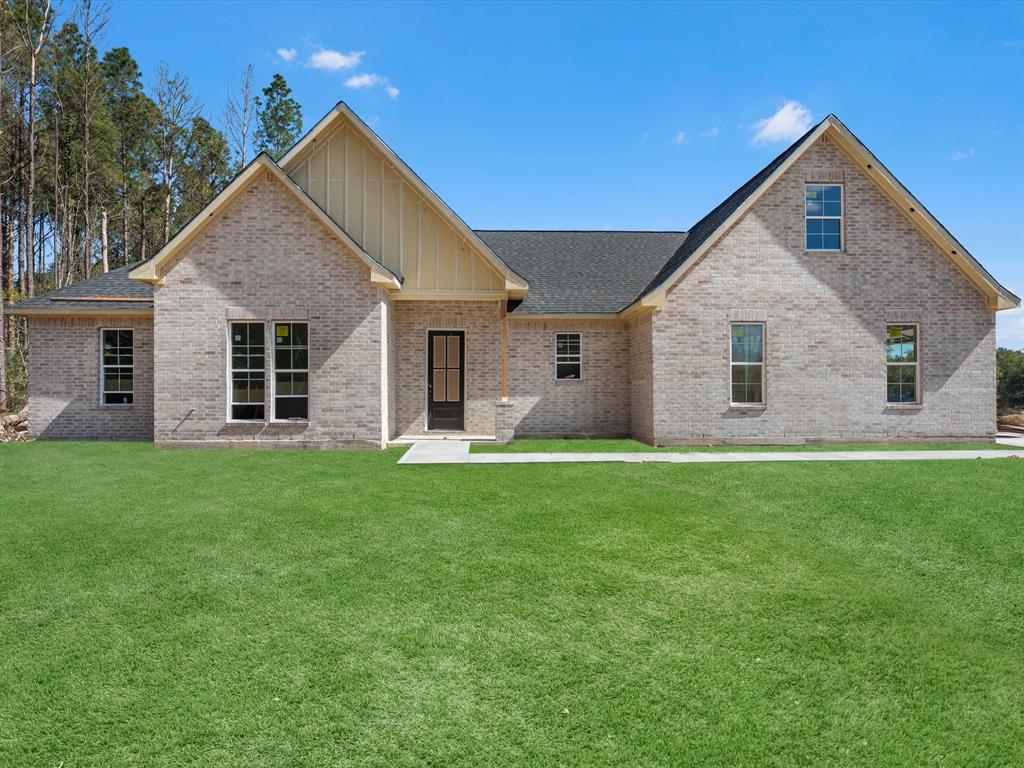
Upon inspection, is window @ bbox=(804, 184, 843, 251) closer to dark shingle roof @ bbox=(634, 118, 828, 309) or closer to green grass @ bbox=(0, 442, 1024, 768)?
dark shingle roof @ bbox=(634, 118, 828, 309)

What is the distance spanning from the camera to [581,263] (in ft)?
61.3

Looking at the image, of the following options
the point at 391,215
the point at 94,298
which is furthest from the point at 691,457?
the point at 94,298

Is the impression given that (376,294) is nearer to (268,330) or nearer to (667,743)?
(268,330)

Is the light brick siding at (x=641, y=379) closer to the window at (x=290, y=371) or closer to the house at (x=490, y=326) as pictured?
the house at (x=490, y=326)

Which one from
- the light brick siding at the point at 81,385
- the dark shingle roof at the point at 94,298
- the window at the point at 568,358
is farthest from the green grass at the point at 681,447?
the dark shingle roof at the point at 94,298

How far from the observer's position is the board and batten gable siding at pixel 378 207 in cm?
1441

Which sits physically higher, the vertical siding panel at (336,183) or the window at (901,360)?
the vertical siding panel at (336,183)

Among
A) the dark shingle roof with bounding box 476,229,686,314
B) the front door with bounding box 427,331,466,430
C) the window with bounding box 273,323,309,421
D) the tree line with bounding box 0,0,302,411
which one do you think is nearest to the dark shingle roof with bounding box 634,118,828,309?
the dark shingle roof with bounding box 476,229,686,314

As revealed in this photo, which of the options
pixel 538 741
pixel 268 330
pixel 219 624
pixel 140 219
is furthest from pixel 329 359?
pixel 140 219

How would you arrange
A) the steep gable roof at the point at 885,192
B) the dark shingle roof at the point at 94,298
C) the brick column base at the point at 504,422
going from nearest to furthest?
the steep gable roof at the point at 885,192 → the brick column base at the point at 504,422 → the dark shingle roof at the point at 94,298

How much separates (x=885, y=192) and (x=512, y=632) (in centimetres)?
1503

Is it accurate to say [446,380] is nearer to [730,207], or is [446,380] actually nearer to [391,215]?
[391,215]

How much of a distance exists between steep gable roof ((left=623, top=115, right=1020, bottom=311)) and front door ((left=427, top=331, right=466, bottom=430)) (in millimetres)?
4985

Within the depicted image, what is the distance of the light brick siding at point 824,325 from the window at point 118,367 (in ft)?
44.4
